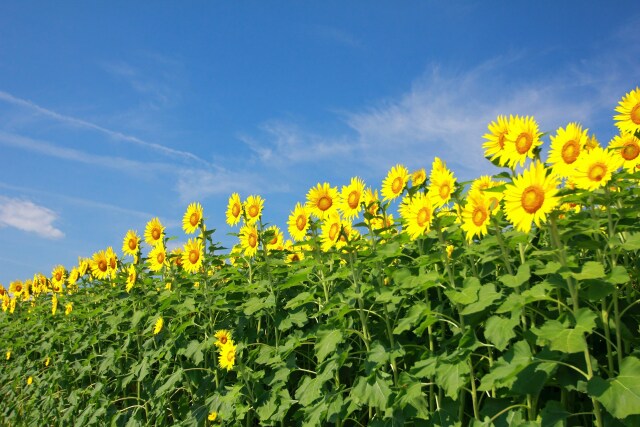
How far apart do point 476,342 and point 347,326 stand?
112 centimetres

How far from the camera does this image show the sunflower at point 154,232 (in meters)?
6.42

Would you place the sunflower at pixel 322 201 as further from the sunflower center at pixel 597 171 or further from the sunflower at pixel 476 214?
the sunflower center at pixel 597 171

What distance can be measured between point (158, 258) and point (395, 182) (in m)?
2.99

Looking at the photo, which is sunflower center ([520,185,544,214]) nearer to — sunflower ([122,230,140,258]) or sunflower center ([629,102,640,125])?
sunflower center ([629,102,640,125])

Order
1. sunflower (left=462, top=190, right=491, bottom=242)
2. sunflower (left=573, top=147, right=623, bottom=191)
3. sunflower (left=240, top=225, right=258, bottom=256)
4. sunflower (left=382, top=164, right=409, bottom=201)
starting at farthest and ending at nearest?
sunflower (left=240, top=225, right=258, bottom=256) < sunflower (left=382, top=164, right=409, bottom=201) < sunflower (left=462, top=190, right=491, bottom=242) < sunflower (left=573, top=147, right=623, bottom=191)

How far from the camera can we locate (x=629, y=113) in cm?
393

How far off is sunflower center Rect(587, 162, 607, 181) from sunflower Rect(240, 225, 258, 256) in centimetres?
293

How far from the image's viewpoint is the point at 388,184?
14.5 ft

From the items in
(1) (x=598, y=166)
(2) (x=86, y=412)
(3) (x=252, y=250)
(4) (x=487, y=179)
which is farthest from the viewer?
(2) (x=86, y=412)

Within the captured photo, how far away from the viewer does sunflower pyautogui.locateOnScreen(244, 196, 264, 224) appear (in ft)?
17.9

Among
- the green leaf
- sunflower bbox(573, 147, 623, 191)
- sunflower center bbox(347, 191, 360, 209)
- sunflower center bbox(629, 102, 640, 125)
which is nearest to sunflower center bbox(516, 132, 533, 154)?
sunflower bbox(573, 147, 623, 191)

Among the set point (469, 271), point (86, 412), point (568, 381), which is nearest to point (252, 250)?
point (469, 271)

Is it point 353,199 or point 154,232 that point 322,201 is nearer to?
point 353,199

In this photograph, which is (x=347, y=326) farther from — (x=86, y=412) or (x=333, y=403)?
(x=86, y=412)
